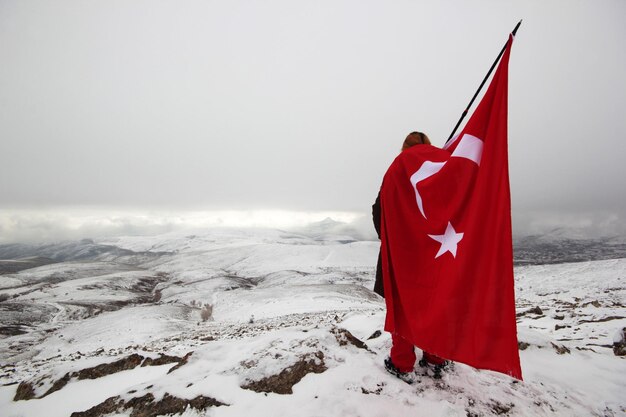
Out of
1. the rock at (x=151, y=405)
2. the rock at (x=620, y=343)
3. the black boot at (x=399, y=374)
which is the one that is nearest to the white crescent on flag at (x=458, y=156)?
the black boot at (x=399, y=374)

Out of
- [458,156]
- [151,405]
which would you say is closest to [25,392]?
[151,405]

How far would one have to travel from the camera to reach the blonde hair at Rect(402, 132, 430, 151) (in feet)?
15.8

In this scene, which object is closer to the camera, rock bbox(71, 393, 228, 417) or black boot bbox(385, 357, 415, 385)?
rock bbox(71, 393, 228, 417)

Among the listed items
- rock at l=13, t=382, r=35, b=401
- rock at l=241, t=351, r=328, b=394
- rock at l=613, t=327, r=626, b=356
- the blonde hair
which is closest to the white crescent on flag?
the blonde hair

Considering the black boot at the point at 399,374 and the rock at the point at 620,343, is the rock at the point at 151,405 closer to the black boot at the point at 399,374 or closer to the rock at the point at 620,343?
the black boot at the point at 399,374

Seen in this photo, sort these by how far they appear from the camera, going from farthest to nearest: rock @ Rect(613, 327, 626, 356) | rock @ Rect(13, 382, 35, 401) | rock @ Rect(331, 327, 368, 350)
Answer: rock @ Rect(613, 327, 626, 356)
rock @ Rect(13, 382, 35, 401)
rock @ Rect(331, 327, 368, 350)

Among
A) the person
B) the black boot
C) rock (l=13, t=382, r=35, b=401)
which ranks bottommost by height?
rock (l=13, t=382, r=35, b=401)

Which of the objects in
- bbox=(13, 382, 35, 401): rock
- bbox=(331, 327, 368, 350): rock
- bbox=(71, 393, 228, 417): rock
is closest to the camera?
bbox=(71, 393, 228, 417): rock

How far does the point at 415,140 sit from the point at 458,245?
2063 millimetres

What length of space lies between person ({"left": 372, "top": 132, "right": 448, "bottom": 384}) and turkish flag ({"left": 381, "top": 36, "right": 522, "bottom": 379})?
0.35m

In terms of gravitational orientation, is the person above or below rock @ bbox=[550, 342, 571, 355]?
above

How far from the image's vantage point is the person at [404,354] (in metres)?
4.51

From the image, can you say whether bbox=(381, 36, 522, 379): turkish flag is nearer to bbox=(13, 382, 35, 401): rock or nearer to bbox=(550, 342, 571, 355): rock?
bbox=(550, 342, 571, 355): rock

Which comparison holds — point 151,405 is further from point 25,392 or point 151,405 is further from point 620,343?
point 620,343
